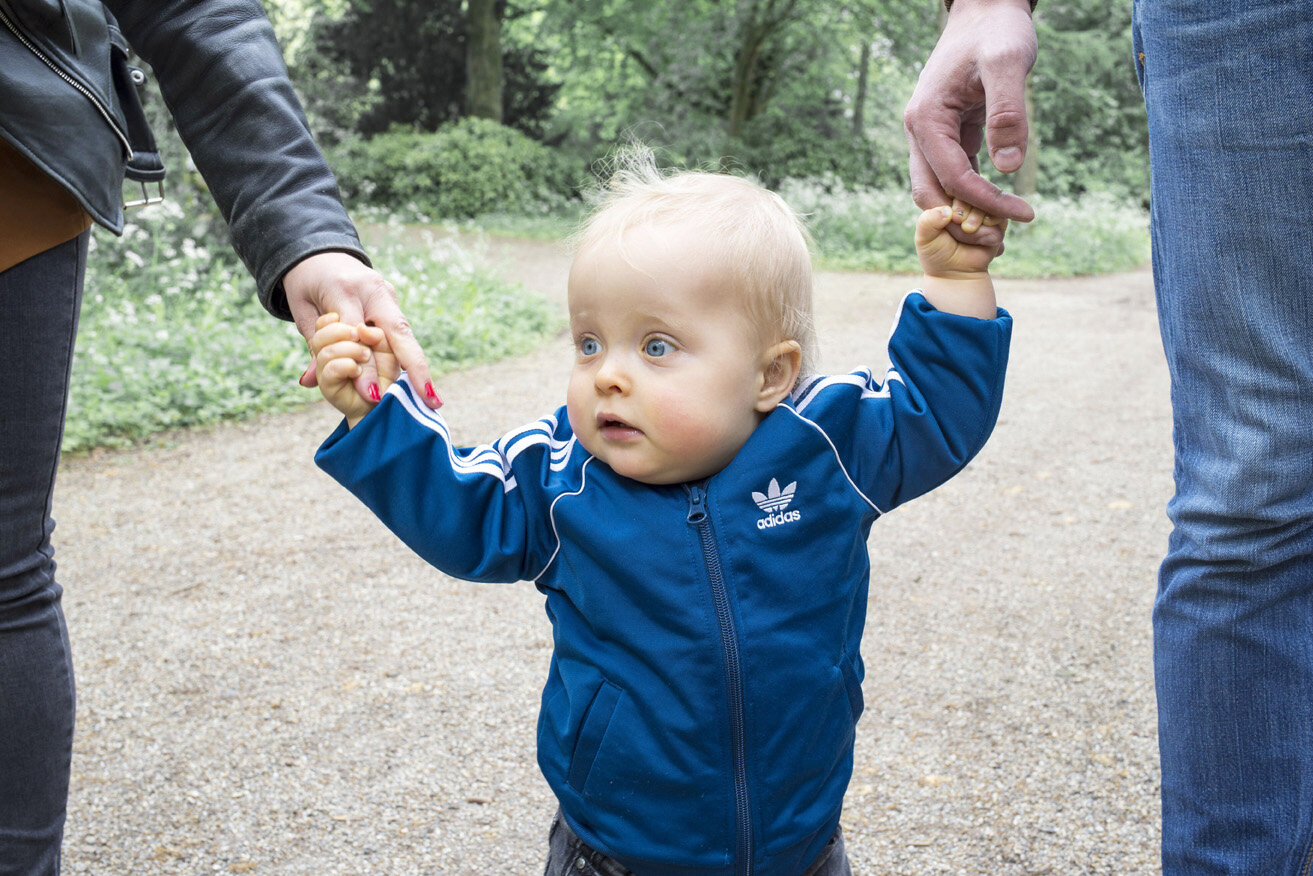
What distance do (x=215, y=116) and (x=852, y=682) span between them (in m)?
1.21

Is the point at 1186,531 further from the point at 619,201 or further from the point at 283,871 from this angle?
the point at 283,871

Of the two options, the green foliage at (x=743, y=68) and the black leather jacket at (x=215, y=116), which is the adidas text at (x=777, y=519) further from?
the green foliage at (x=743, y=68)

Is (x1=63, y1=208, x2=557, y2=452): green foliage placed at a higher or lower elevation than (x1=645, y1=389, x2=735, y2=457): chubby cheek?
lower

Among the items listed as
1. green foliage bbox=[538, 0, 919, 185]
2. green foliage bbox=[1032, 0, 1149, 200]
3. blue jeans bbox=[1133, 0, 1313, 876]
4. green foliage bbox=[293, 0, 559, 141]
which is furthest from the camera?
green foliage bbox=[1032, 0, 1149, 200]

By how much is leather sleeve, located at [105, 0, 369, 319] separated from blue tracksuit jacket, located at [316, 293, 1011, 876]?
0.38 metres

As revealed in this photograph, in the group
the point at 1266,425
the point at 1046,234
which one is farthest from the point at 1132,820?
the point at 1046,234

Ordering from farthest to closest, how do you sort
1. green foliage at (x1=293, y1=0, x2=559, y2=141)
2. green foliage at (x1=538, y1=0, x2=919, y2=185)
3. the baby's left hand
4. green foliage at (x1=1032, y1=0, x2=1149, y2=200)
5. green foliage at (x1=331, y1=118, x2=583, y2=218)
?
1. green foliage at (x1=1032, y1=0, x2=1149, y2=200)
2. green foliage at (x1=293, y1=0, x2=559, y2=141)
3. green foliage at (x1=538, y1=0, x2=919, y2=185)
4. green foliage at (x1=331, y1=118, x2=583, y2=218)
5. the baby's left hand

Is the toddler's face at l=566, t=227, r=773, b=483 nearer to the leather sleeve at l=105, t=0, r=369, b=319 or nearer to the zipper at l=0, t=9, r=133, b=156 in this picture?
the leather sleeve at l=105, t=0, r=369, b=319

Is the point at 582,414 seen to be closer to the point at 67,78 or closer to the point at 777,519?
the point at 777,519

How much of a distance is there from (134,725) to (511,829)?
106 cm

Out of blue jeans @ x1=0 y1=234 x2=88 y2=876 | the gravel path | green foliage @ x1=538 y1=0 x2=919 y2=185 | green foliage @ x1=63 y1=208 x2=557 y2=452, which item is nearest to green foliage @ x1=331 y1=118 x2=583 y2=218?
green foliage @ x1=538 y1=0 x2=919 y2=185

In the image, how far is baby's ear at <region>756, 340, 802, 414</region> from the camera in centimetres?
149

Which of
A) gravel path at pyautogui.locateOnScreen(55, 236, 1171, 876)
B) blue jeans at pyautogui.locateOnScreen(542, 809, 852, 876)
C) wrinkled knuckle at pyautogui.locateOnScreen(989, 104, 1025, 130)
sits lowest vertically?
gravel path at pyautogui.locateOnScreen(55, 236, 1171, 876)

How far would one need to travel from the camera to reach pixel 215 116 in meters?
1.69
